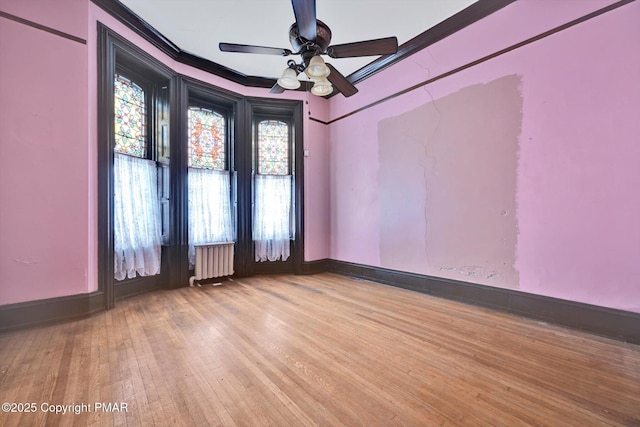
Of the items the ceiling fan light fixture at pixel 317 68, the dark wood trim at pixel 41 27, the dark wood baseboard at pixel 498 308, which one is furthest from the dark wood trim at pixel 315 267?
the dark wood trim at pixel 41 27

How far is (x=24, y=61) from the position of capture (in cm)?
249

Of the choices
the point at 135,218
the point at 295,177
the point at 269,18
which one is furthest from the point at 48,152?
the point at 295,177

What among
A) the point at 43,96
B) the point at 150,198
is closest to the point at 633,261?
the point at 150,198

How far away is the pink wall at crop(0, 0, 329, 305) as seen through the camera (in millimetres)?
2424

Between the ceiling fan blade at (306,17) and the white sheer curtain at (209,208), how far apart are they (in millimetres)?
2752

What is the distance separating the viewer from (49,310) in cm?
255

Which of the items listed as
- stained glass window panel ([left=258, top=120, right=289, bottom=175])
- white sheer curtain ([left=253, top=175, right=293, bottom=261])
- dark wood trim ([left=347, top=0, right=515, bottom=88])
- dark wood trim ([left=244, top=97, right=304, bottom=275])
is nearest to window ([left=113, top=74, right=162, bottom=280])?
dark wood trim ([left=244, top=97, right=304, bottom=275])

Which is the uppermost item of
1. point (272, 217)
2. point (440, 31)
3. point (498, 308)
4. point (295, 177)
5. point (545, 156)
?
point (440, 31)

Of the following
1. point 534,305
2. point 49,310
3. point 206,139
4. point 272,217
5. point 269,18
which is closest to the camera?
point 49,310

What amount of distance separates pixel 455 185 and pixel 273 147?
3.21 meters

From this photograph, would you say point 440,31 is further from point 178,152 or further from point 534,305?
point 178,152

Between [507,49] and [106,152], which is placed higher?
[507,49]

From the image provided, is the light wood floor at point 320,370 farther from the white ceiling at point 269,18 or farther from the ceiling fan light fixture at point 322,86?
the white ceiling at point 269,18

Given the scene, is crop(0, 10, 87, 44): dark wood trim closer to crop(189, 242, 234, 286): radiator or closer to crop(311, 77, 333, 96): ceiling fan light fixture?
crop(311, 77, 333, 96): ceiling fan light fixture
